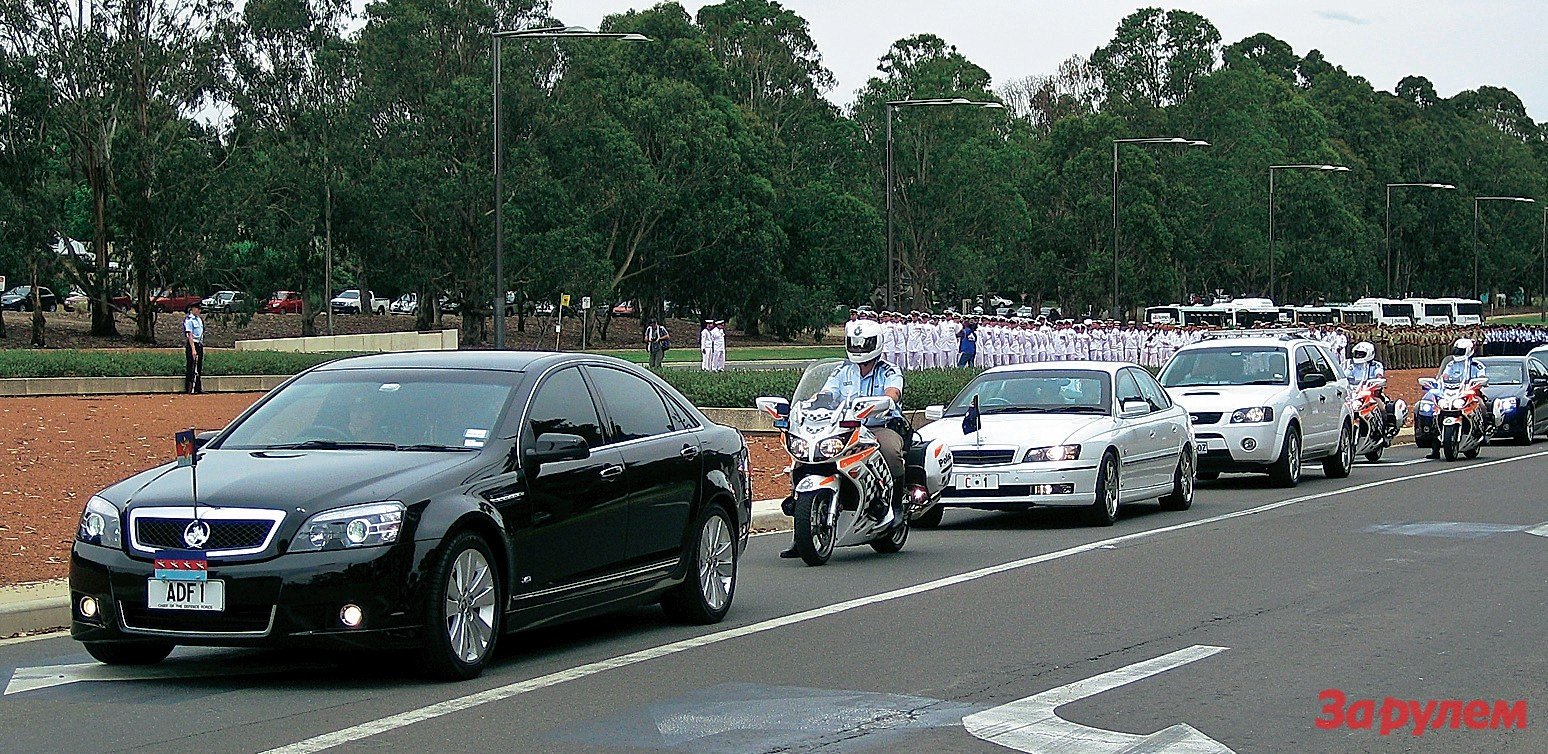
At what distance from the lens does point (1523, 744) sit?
299 inches

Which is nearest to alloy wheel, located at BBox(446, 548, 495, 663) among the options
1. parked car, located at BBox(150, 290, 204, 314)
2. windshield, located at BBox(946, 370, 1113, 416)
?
windshield, located at BBox(946, 370, 1113, 416)

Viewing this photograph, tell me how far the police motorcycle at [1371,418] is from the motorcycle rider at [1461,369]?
2.60ft

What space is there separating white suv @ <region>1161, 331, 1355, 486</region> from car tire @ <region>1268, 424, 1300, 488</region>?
11 mm

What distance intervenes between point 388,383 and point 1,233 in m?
52.1

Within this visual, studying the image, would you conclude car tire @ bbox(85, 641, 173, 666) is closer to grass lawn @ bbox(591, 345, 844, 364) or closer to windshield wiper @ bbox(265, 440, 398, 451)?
windshield wiper @ bbox(265, 440, 398, 451)

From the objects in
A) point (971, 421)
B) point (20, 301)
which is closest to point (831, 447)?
point (971, 421)

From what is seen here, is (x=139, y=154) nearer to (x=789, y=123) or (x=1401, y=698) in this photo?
(x=789, y=123)

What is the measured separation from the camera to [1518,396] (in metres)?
31.6

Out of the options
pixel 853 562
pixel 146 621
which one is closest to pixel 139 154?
pixel 853 562

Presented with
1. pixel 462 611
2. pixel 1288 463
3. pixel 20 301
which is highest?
pixel 20 301

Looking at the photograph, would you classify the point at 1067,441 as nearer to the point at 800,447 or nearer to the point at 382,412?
the point at 800,447

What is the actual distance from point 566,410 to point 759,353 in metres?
63.3

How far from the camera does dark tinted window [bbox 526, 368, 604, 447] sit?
31.8ft

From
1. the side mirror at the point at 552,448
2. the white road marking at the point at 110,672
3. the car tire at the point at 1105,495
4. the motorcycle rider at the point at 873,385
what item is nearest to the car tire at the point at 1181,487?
the car tire at the point at 1105,495
